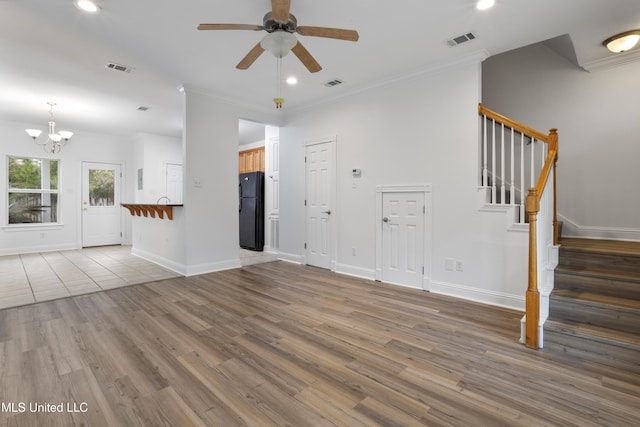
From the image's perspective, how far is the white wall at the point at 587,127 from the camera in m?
3.64

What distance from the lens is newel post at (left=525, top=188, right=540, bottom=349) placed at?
232cm

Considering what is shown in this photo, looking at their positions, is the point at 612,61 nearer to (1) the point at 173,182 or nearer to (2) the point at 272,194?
(2) the point at 272,194

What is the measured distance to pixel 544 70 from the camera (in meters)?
4.15

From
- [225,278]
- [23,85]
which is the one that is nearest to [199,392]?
[225,278]

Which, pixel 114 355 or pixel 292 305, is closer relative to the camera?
pixel 114 355

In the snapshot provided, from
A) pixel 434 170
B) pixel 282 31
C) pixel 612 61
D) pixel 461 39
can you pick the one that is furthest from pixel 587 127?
pixel 282 31

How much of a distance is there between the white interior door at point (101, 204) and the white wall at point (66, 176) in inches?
4.6

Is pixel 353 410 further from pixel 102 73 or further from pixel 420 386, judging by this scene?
pixel 102 73

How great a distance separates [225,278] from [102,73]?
325 cm

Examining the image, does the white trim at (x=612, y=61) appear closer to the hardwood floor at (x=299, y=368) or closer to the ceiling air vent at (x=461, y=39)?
the ceiling air vent at (x=461, y=39)

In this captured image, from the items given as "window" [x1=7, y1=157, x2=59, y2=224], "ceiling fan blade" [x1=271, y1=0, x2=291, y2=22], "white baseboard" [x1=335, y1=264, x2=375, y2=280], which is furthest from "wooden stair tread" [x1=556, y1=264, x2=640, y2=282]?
"window" [x1=7, y1=157, x2=59, y2=224]

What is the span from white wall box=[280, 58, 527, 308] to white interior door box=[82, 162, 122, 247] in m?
6.06

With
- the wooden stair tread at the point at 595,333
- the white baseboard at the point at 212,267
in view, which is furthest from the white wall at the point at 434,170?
the white baseboard at the point at 212,267

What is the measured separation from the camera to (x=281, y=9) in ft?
7.14
